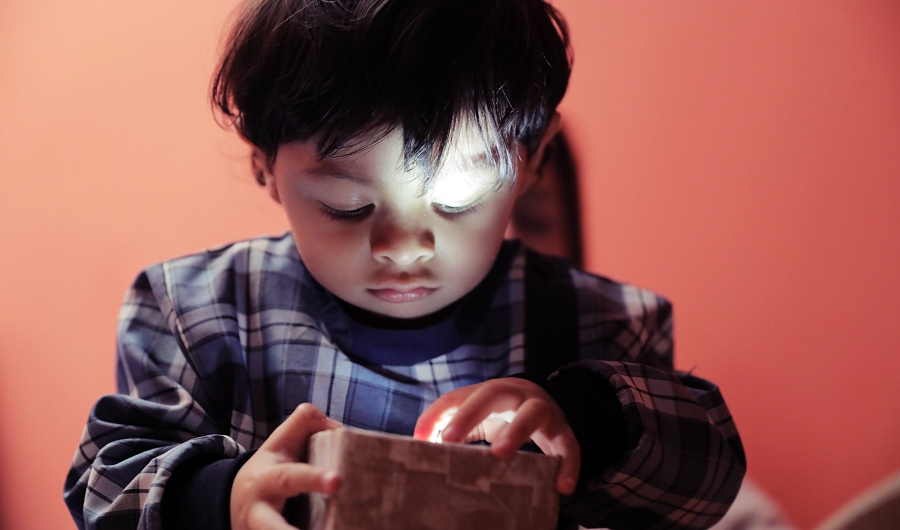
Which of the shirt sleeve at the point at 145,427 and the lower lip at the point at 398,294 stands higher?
the lower lip at the point at 398,294

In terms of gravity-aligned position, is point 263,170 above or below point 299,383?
above

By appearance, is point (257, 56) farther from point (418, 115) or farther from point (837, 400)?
point (837, 400)

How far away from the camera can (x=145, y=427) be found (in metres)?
0.56

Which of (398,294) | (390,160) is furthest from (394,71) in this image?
(398,294)

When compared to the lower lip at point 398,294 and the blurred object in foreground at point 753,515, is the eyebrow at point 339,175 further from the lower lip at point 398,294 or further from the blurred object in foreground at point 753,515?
the blurred object in foreground at point 753,515

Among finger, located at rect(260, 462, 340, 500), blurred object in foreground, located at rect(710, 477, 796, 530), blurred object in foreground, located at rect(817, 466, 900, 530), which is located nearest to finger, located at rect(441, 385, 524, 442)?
finger, located at rect(260, 462, 340, 500)

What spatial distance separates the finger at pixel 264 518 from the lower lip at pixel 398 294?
20cm

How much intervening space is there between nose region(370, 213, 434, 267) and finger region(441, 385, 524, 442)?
0.11 metres

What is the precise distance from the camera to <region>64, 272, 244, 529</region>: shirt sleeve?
496mm

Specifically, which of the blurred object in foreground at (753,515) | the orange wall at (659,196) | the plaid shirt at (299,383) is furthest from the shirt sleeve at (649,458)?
the orange wall at (659,196)

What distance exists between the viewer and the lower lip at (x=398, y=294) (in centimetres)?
57

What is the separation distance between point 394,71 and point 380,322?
0.25 meters

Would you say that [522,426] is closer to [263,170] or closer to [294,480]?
[294,480]

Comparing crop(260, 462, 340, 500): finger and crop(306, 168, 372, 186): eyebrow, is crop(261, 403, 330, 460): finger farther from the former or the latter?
crop(306, 168, 372, 186): eyebrow
